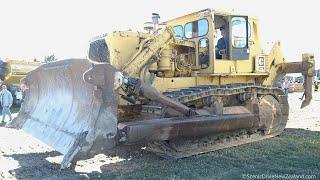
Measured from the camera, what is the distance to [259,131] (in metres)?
8.84

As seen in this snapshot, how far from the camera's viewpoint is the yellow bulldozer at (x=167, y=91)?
18.5ft

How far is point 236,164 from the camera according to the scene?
21.3ft

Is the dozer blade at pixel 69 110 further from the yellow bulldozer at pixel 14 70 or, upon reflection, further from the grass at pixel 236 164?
the yellow bulldozer at pixel 14 70

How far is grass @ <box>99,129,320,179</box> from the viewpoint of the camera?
19.4 ft

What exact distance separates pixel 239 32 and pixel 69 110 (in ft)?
15.2

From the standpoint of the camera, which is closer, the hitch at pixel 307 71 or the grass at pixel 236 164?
the grass at pixel 236 164

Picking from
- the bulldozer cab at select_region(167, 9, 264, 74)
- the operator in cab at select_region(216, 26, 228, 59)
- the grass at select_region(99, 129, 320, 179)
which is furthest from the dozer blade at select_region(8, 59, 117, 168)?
the operator in cab at select_region(216, 26, 228, 59)

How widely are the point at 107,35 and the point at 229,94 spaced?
9.68 ft

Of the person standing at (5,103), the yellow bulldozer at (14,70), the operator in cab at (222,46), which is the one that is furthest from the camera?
the person standing at (5,103)

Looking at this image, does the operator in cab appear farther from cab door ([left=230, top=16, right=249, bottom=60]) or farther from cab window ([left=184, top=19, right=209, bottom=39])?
cab window ([left=184, top=19, right=209, bottom=39])

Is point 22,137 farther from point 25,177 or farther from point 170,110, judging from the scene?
point 170,110

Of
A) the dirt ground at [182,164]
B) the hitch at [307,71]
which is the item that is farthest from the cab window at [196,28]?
the hitch at [307,71]

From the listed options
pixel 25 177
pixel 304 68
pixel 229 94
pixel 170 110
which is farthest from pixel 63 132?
pixel 304 68

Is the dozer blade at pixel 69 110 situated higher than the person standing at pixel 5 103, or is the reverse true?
the dozer blade at pixel 69 110
